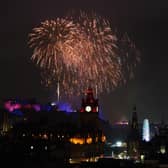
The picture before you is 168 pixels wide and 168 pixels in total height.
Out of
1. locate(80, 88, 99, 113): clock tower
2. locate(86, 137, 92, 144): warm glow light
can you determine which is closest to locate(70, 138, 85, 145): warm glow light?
locate(86, 137, 92, 144): warm glow light

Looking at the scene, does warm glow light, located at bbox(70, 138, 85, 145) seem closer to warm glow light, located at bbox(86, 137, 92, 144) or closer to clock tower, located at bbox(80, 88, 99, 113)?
warm glow light, located at bbox(86, 137, 92, 144)

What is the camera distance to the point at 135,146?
126 meters

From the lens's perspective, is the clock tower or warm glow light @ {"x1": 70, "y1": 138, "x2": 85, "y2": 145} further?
the clock tower

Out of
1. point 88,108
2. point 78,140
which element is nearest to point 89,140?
point 78,140

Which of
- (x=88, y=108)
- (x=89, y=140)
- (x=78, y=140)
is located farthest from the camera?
(x=88, y=108)

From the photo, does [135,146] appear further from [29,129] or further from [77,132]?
[29,129]

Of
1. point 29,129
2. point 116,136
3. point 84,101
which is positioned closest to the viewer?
point 29,129

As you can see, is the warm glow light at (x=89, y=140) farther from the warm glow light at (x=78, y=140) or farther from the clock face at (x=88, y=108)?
the clock face at (x=88, y=108)

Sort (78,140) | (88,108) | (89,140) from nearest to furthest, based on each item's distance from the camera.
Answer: (78,140) < (89,140) < (88,108)

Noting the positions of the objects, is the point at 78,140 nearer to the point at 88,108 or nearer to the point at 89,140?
the point at 89,140

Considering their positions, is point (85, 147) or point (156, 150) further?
point (156, 150)

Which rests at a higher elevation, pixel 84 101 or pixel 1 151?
pixel 84 101

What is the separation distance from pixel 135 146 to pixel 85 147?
82.2 feet

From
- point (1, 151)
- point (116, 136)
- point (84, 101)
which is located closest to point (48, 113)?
point (84, 101)
